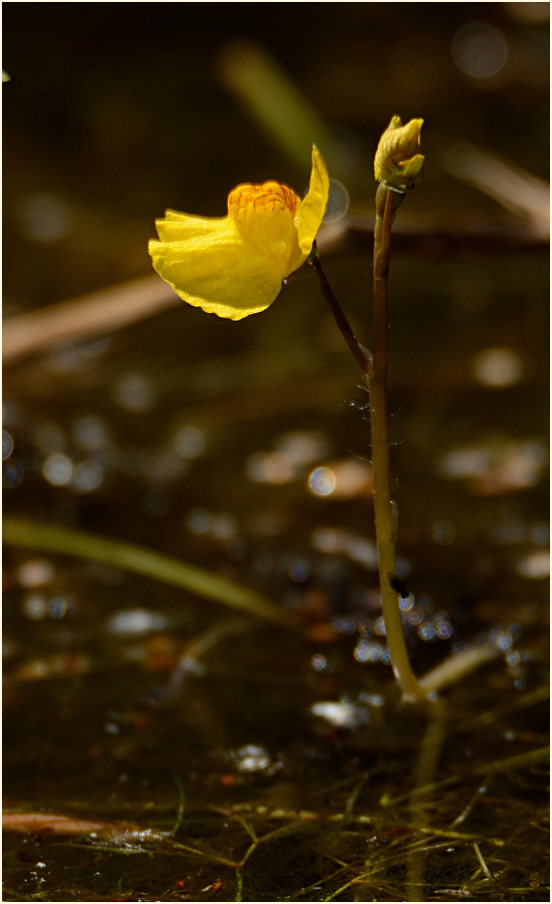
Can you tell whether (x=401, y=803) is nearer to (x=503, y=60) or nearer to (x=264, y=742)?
(x=264, y=742)

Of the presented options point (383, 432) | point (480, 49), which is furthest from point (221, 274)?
point (480, 49)

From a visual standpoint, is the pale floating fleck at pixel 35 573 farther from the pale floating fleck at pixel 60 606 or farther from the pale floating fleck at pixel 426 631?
the pale floating fleck at pixel 426 631

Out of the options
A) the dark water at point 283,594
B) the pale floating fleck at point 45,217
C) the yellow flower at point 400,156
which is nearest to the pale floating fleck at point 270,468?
the dark water at point 283,594

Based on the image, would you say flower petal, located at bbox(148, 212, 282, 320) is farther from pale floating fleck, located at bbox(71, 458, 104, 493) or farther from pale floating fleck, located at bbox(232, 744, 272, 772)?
pale floating fleck, located at bbox(71, 458, 104, 493)

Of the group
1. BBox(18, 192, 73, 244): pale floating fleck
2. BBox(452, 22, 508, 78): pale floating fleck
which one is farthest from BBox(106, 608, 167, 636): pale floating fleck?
BBox(452, 22, 508, 78): pale floating fleck

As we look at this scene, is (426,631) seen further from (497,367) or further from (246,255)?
(497,367)

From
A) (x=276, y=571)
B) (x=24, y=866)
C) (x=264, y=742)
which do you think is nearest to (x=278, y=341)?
(x=276, y=571)
